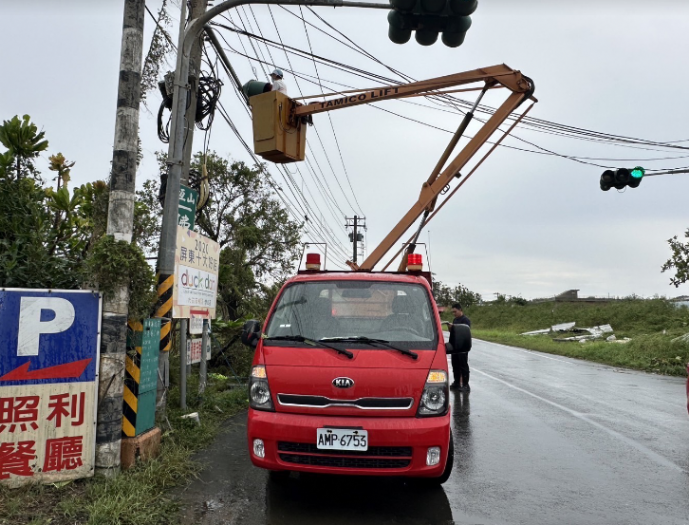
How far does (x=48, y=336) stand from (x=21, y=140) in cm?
266

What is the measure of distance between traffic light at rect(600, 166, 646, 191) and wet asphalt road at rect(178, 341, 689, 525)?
608cm

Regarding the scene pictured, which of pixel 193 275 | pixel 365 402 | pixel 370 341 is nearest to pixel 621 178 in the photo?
pixel 193 275

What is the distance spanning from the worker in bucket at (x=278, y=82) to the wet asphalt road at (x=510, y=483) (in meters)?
4.93

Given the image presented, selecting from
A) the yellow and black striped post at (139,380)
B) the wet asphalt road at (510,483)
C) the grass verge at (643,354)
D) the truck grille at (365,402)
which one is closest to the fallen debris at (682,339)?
the grass verge at (643,354)

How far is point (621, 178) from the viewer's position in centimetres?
1271

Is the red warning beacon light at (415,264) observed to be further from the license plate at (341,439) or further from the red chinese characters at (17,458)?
the red chinese characters at (17,458)

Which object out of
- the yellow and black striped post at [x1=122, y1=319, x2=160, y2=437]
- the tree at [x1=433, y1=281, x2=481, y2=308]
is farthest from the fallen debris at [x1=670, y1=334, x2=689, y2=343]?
the tree at [x1=433, y1=281, x2=481, y2=308]

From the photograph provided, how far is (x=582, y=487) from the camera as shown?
15.6 ft

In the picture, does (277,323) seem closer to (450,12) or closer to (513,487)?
(513,487)

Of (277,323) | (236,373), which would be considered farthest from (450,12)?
(236,373)

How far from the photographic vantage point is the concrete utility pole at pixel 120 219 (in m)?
4.50

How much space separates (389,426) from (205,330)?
4944mm

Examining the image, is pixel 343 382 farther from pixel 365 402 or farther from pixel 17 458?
pixel 17 458

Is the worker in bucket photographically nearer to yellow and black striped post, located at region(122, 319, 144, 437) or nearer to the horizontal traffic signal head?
yellow and black striped post, located at region(122, 319, 144, 437)
